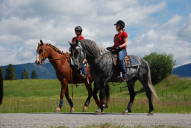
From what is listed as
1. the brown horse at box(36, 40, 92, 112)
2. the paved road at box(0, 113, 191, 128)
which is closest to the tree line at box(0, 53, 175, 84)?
the brown horse at box(36, 40, 92, 112)

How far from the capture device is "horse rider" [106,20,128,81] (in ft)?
44.9

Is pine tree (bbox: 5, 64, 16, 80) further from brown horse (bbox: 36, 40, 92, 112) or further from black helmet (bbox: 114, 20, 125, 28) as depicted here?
black helmet (bbox: 114, 20, 125, 28)

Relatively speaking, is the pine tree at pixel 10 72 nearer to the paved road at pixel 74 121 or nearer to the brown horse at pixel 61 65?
the brown horse at pixel 61 65

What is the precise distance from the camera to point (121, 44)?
551 inches

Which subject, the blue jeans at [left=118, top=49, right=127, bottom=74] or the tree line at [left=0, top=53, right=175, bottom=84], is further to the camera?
the tree line at [left=0, top=53, right=175, bottom=84]

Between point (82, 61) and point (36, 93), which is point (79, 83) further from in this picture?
point (36, 93)

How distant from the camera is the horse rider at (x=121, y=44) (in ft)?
44.9

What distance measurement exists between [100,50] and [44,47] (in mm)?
3021

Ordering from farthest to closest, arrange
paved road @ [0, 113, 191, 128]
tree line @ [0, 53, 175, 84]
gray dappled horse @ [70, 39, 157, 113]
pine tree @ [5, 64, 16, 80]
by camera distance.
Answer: pine tree @ [5, 64, 16, 80] < tree line @ [0, 53, 175, 84] < gray dappled horse @ [70, 39, 157, 113] < paved road @ [0, 113, 191, 128]

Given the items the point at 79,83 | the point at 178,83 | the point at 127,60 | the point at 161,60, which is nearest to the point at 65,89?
the point at 79,83

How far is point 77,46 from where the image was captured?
521 inches

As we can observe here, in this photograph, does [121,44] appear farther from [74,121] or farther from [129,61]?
[74,121]

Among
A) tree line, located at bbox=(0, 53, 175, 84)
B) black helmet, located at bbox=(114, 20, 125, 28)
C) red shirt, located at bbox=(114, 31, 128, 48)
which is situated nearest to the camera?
red shirt, located at bbox=(114, 31, 128, 48)

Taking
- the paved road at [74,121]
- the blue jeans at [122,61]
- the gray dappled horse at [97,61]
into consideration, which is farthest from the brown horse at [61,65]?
the paved road at [74,121]
